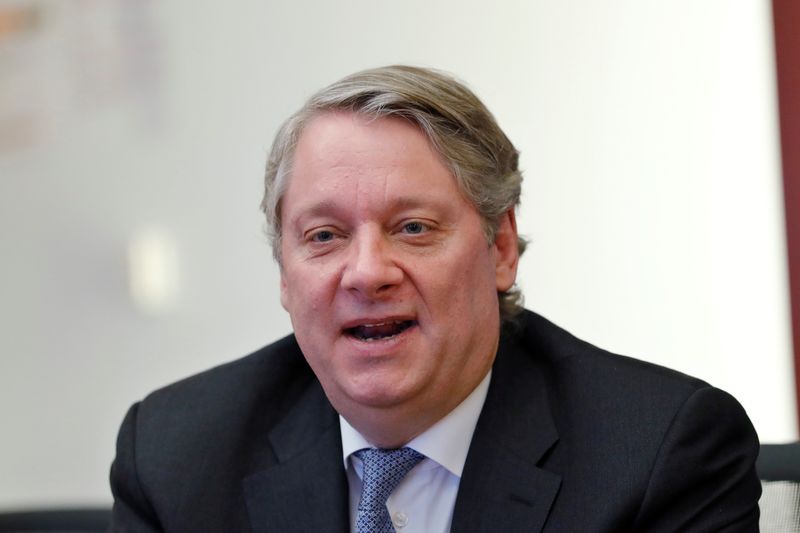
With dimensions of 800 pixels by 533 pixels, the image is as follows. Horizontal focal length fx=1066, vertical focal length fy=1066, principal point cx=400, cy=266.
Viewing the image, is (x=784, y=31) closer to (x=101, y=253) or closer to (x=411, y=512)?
(x=411, y=512)

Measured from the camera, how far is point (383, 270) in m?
1.81

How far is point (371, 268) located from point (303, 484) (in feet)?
1.59

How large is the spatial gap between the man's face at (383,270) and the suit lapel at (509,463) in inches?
4.4

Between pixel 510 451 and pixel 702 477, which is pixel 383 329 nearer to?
pixel 510 451

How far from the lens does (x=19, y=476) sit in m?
3.63

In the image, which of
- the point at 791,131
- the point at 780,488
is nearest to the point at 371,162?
the point at 780,488

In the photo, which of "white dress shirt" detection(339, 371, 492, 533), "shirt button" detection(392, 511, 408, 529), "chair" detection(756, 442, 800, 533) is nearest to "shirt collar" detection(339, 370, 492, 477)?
"white dress shirt" detection(339, 371, 492, 533)

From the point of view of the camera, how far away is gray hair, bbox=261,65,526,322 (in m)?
1.91

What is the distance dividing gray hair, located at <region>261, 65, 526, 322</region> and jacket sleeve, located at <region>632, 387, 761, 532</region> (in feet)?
1.64

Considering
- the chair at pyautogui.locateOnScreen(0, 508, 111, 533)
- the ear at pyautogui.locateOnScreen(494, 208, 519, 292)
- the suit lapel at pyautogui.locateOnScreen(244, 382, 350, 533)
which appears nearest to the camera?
the suit lapel at pyautogui.locateOnScreen(244, 382, 350, 533)

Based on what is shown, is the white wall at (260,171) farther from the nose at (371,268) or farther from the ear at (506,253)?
the nose at (371,268)

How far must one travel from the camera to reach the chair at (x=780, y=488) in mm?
1830

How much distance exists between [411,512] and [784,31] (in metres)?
1.75

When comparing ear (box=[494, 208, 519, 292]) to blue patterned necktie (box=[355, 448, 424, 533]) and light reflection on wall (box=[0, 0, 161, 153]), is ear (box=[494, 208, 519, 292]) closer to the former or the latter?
blue patterned necktie (box=[355, 448, 424, 533])
